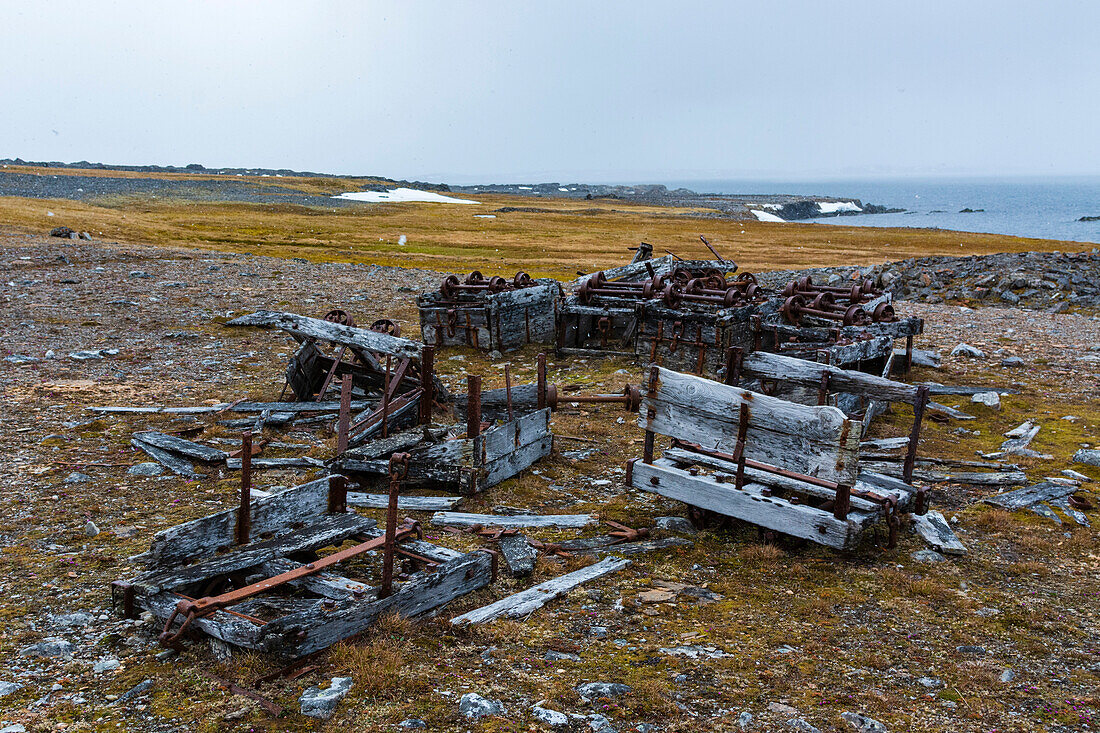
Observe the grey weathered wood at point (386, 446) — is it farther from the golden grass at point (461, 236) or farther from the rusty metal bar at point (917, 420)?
the golden grass at point (461, 236)

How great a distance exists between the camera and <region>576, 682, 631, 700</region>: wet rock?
4.98 metres

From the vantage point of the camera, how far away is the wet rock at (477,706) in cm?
473

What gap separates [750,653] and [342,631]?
9.42ft

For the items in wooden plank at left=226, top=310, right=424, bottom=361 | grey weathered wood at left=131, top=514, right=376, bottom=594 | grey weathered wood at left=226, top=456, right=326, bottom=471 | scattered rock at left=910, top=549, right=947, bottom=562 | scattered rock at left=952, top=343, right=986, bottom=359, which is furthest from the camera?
scattered rock at left=952, top=343, right=986, bottom=359

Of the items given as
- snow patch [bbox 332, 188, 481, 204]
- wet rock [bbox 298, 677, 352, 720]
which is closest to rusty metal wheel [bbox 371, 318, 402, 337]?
wet rock [bbox 298, 677, 352, 720]

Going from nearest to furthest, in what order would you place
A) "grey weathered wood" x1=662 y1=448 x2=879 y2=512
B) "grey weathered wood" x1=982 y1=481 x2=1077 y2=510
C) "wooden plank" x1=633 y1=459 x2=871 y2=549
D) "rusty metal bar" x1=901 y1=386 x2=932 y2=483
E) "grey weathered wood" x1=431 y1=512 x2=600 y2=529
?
"wooden plank" x1=633 y1=459 x2=871 y2=549 < "grey weathered wood" x1=662 y1=448 x2=879 y2=512 < "rusty metal bar" x1=901 y1=386 x2=932 y2=483 < "grey weathered wood" x1=431 y1=512 x2=600 y2=529 < "grey weathered wood" x1=982 y1=481 x2=1077 y2=510

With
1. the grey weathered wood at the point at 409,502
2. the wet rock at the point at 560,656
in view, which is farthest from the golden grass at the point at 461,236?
the wet rock at the point at 560,656

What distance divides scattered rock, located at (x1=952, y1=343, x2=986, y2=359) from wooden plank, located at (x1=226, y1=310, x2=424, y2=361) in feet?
40.8

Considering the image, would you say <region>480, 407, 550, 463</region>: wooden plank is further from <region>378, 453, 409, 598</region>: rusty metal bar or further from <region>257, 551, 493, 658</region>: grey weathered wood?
<region>378, 453, 409, 598</region>: rusty metal bar

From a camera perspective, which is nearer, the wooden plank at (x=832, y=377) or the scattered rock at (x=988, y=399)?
the wooden plank at (x=832, y=377)

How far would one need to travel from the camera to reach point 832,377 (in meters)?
9.16

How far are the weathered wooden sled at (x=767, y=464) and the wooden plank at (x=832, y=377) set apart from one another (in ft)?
3.11

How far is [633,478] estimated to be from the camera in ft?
26.8

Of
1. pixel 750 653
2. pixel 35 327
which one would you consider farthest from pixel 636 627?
pixel 35 327
